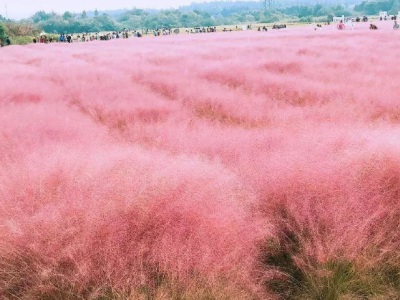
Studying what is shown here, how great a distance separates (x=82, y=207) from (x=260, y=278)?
1588mm

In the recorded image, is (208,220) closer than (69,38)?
Yes

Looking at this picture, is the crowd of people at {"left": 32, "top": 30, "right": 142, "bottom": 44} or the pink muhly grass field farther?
the crowd of people at {"left": 32, "top": 30, "right": 142, "bottom": 44}

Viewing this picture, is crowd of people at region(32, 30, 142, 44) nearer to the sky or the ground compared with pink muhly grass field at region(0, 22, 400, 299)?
nearer to the sky

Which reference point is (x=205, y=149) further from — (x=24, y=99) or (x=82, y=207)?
(x=24, y=99)

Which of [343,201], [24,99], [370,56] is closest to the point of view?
[343,201]

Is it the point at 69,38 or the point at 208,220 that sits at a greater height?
the point at 69,38

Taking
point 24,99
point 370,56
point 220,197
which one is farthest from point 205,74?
point 220,197

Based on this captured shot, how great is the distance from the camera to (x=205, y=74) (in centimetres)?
1461

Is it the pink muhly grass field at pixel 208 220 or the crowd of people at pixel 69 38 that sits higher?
the crowd of people at pixel 69 38

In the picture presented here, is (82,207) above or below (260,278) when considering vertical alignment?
above

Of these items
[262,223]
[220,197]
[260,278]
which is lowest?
[260,278]

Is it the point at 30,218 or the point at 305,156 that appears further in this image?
the point at 305,156

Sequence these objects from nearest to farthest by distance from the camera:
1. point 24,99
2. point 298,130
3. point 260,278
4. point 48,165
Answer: point 260,278 < point 48,165 < point 298,130 < point 24,99

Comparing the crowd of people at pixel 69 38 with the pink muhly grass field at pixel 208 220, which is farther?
the crowd of people at pixel 69 38
